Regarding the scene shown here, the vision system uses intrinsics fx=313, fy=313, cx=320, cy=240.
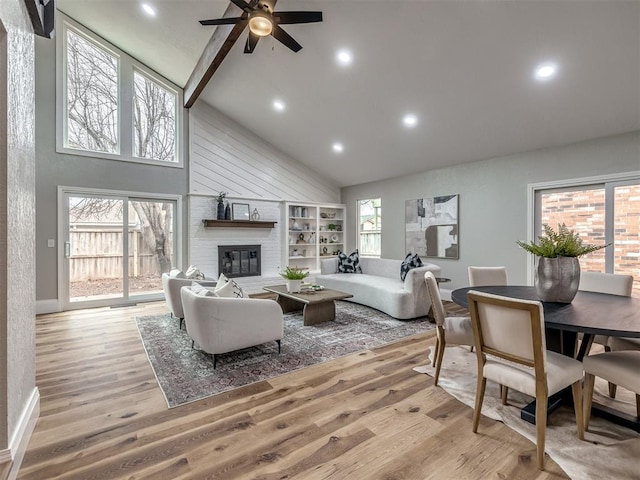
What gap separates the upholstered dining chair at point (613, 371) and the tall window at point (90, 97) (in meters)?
6.79

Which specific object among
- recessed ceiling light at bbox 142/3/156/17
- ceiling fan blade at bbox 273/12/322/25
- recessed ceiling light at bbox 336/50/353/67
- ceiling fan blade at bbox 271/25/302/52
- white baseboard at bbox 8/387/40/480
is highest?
recessed ceiling light at bbox 142/3/156/17

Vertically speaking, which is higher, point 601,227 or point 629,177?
point 629,177

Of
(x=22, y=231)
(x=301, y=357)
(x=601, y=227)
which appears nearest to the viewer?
(x=22, y=231)

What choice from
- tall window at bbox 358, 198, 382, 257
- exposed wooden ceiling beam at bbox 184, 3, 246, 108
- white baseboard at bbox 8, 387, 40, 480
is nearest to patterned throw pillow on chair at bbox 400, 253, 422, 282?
tall window at bbox 358, 198, 382, 257

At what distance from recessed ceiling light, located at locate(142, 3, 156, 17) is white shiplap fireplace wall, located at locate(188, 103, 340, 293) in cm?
186

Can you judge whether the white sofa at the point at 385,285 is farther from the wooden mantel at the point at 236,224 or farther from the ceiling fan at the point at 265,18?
the ceiling fan at the point at 265,18

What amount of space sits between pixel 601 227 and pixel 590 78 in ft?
6.38

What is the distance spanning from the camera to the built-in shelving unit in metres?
7.41

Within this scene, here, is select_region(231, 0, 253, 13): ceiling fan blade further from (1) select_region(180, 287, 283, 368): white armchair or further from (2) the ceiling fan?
Result: (1) select_region(180, 287, 283, 368): white armchair

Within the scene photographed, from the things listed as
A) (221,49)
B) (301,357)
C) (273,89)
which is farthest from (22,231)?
(273,89)

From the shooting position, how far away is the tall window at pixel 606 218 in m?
3.90

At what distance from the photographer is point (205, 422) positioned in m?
2.07

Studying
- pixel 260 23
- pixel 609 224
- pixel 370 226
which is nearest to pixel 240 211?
pixel 370 226

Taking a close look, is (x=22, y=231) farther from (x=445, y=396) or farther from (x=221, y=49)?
(x=221, y=49)
